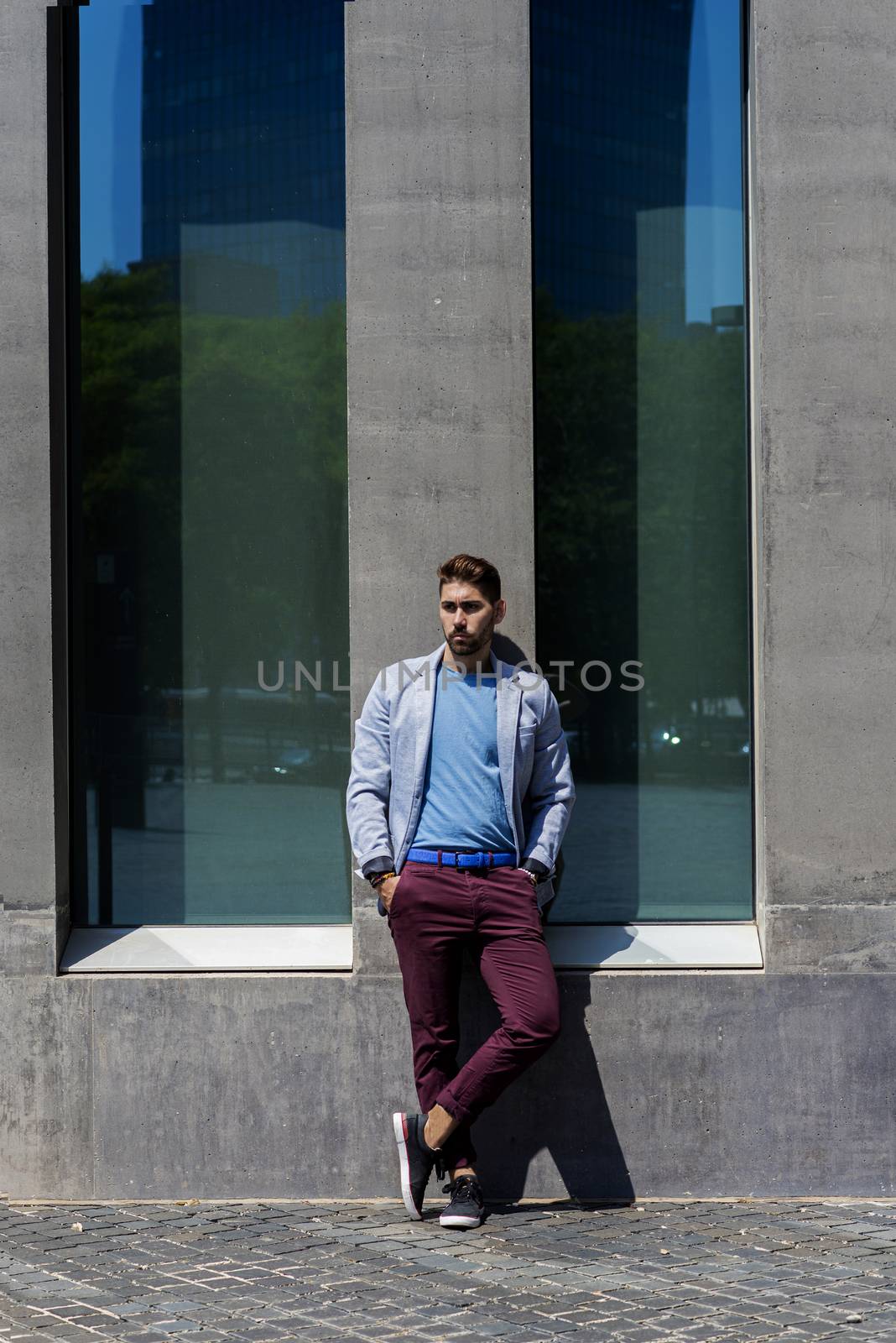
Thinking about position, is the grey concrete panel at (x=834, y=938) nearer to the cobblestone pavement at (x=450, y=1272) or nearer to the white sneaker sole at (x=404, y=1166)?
the cobblestone pavement at (x=450, y=1272)

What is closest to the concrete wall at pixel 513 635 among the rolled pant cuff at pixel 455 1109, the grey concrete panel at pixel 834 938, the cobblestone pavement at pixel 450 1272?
the grey concrete panel at pixel 834 938

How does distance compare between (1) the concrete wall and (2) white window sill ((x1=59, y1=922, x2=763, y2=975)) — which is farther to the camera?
(2) white window sill ((x1=59, y1=922, x2=763, y2=975))

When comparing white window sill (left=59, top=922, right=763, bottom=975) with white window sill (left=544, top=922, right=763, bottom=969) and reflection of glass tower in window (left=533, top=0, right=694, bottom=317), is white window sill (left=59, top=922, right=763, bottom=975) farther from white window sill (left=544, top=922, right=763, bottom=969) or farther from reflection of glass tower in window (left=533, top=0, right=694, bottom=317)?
reflection of glass tower in window (left=533, top=0, right=694, bottom=317)

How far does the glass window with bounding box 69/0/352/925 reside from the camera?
615 centimetres

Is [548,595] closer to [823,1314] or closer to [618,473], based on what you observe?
[618,473]

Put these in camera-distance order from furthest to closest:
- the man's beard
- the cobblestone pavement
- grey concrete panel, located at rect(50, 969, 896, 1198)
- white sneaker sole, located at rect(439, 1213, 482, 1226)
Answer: grey concrete panel, located at rect(50, 969, 896, 1198) < the man's beard < white sneaker sole, located at rect(439, 1213, 482, 1226) < the cobblestone pavement

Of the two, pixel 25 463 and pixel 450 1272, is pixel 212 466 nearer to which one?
pixel 25 463

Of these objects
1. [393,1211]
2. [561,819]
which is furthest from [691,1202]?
[561,819]

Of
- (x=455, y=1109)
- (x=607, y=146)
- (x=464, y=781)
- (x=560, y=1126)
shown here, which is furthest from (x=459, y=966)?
(x=607, y=146)

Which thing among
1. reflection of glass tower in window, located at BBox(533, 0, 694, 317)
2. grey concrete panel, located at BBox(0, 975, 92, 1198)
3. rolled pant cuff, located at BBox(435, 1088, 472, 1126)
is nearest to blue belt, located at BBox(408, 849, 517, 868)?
rolled pant cuff, located at BBox(435, 1088, 472, 1126)

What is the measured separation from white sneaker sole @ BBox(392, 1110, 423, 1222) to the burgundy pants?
0.10 m

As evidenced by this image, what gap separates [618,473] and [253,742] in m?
1.84

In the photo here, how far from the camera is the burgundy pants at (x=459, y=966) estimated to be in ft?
17.4

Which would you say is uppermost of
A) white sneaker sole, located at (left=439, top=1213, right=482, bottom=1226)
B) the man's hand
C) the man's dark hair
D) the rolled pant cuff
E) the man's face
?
the man's dark hair
